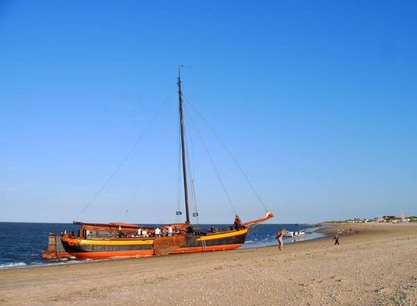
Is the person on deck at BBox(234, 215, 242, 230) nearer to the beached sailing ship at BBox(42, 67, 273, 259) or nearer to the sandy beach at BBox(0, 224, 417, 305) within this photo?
the beached sailing ship at BBox(42, 67, 273, 259)

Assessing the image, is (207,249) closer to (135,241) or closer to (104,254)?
(135,241)

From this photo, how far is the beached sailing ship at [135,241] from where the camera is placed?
1464 inches

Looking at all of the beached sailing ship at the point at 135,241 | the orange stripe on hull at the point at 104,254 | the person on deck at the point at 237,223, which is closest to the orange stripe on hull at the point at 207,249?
the beached sailing ship at the point at 135,241

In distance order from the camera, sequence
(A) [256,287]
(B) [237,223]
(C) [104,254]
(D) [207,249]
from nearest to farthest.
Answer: (A) [256,287] → (C) [104,254] → (D) [207,249] → (B) [237,223]

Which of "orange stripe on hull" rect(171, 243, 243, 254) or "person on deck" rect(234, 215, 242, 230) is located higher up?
"person on deck" rect(234, 215, 242, 230)

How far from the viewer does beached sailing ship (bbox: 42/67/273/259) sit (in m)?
37.2

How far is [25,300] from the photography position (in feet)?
48.4

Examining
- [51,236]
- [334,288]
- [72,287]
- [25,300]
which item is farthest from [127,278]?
[51,236]

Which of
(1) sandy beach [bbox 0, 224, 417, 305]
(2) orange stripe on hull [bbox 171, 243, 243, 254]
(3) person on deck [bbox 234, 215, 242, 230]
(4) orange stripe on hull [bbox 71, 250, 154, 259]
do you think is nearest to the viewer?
(1) sandy beach [bbox 0, 224, 417, 305]

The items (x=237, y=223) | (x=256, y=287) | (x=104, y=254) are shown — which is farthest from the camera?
(x=237, y=223)

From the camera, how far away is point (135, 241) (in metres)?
38.0

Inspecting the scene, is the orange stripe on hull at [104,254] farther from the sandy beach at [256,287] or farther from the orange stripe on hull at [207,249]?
the sandy beach at [256,287]

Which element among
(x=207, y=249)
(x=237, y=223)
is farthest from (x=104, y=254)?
(x=237, y=223)

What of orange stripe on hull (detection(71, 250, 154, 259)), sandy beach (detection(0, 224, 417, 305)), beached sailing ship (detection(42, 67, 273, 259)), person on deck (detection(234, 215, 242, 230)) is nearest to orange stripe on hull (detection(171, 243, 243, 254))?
beached sailing ship (detection(42, 67, 273, 259))
